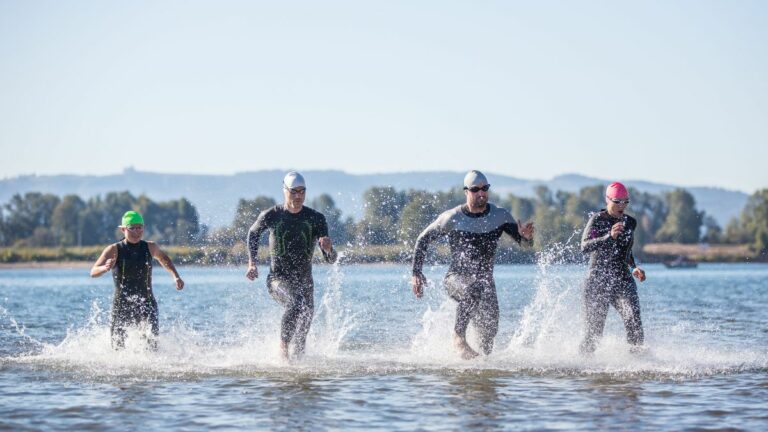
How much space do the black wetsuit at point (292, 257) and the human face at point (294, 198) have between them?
7 centimetres

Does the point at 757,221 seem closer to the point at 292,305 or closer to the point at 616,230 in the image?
the point at 616,230

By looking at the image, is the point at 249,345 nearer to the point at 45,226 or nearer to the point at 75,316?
the point at 75,316

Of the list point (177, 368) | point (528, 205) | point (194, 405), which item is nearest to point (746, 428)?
point (194, 405)

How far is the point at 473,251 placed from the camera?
44.5 feet

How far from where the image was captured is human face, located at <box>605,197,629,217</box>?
45.7ft

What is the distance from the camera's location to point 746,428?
1018 centimetres

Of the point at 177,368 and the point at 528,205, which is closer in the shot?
the point at 177,368

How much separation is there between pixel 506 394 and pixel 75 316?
1788 centimetres

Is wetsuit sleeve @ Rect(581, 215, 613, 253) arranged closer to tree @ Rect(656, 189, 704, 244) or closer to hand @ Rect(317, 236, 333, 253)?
hand @ Rect(317, 236, 333, 253)

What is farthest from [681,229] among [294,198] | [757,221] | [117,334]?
[117,334]

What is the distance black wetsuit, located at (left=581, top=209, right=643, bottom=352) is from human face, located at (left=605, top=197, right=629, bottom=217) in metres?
0.06

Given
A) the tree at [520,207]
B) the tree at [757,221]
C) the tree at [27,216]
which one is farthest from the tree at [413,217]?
the tree at [27,216]

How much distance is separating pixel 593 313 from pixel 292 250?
12.3 ft

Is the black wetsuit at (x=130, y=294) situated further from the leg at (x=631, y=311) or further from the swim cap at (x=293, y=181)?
the leg at (x=631, y=311)
